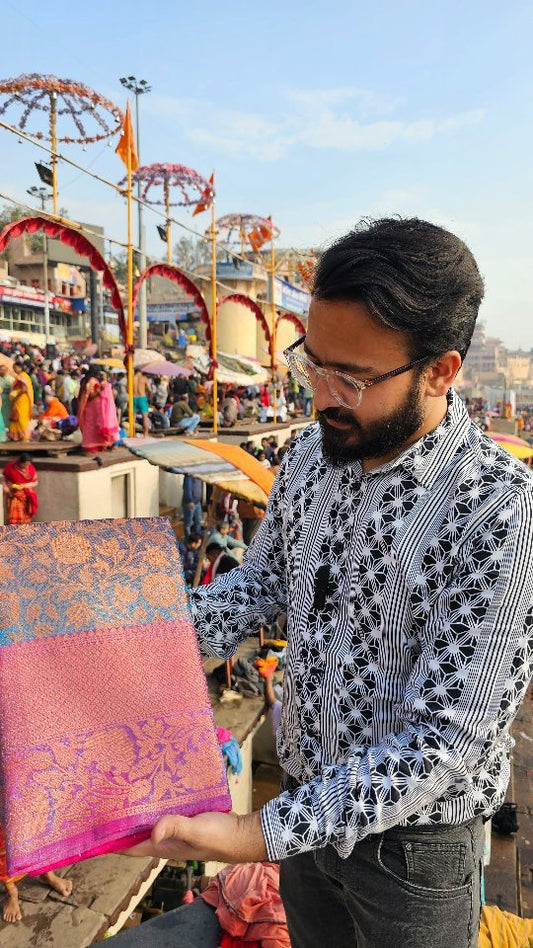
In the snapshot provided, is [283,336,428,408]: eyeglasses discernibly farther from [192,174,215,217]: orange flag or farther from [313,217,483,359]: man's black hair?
[192,174,215,217]: orange flag

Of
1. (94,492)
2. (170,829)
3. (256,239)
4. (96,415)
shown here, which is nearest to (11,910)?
(170,829)

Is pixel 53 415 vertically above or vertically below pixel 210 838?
above

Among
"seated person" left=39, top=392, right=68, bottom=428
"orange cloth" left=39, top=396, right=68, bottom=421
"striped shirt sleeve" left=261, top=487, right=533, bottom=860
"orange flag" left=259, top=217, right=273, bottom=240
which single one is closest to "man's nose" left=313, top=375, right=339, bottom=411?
"striped shirt sleeve" left=261, top=487, right=533, bottom=860

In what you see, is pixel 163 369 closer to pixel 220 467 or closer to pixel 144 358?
pixel 144 358

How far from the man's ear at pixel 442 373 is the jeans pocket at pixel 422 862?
3.25 feet

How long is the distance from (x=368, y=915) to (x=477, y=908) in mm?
267

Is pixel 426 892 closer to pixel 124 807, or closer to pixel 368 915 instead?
pixel 368 915

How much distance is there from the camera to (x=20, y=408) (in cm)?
1002

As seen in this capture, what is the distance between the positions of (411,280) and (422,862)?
1.25 meters

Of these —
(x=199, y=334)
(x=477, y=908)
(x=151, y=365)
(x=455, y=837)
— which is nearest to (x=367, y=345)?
(x=455, y=837)

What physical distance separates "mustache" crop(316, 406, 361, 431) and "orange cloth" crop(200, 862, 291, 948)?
7.98 ft

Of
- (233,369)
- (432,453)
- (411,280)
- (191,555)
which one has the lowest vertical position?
(191,555)

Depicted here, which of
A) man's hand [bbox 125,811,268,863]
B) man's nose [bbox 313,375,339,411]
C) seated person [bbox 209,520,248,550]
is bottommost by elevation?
seated person [bbox 209,520,248,550]

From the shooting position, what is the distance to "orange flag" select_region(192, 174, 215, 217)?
13003 millimetres
